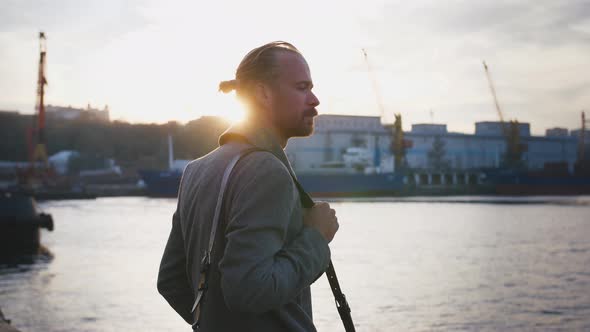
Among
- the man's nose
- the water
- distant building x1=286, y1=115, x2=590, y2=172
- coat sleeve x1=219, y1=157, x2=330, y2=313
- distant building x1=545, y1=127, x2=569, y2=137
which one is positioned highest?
distant building x1=545, y1=127, x2=569, y2=137

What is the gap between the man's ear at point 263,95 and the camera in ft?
5.73

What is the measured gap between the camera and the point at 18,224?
17.1 metres

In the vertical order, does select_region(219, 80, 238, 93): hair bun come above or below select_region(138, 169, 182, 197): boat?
above

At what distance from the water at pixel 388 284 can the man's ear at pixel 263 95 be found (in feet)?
23.5

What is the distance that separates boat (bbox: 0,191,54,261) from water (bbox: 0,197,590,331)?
2.78 feet

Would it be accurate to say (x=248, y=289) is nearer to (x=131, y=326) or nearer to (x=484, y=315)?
(x=131, y=326)

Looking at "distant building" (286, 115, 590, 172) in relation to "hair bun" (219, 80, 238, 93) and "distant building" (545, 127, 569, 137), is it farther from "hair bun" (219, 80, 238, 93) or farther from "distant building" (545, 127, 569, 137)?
"hair bun" (219, 80, 238, 93)

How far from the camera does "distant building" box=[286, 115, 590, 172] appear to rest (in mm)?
83812

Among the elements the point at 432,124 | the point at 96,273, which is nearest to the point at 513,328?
the point at 96,273

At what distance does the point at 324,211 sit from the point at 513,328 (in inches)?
301

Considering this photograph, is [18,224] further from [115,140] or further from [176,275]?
[115,140]

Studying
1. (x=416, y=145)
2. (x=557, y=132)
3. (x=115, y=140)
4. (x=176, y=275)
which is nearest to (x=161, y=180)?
(x=416, y=145)

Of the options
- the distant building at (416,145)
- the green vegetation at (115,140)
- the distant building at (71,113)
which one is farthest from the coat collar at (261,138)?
the distant building at (71,113)

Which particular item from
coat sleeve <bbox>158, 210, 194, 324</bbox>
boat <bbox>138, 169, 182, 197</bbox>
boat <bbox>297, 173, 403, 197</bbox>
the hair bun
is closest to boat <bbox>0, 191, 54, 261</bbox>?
coat sleeve <bbox>158, 210, 194, 324</bbox>
